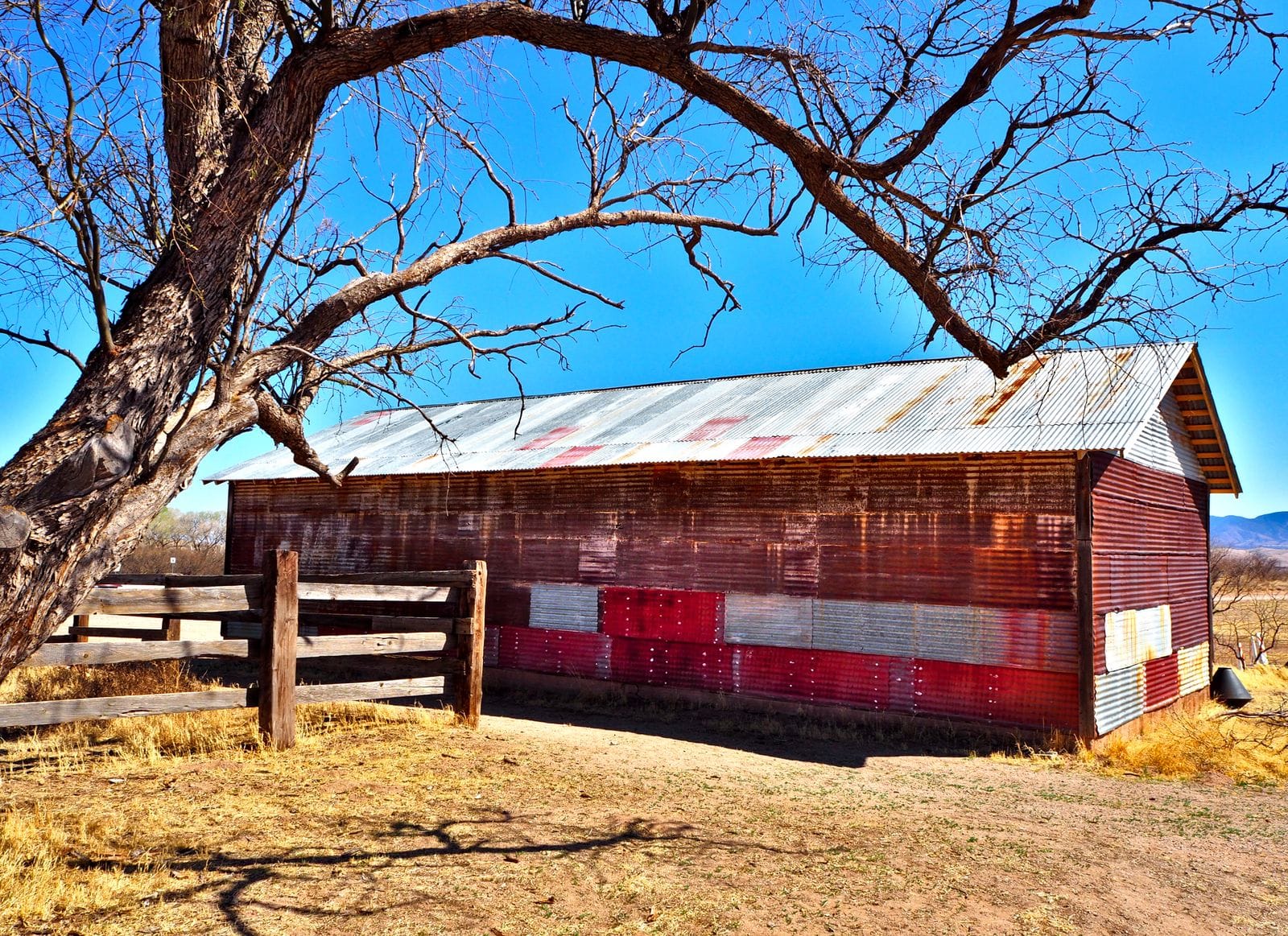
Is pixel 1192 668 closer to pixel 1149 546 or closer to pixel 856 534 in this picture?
pixel 1149 546

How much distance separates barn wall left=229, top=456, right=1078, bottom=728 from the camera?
1211cm

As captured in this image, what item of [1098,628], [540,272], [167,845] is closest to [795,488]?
[1098,628]

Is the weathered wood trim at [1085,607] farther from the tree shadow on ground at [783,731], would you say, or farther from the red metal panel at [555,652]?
the red metal panel at [555,652]

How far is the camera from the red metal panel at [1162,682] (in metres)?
14.1

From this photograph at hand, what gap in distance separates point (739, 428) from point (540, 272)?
340 inches

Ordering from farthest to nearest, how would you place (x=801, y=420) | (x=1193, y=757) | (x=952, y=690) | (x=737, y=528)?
(x=801, y=420)
(x=737, y=528)
(x=952, y=690)
(x=1193, y=757)

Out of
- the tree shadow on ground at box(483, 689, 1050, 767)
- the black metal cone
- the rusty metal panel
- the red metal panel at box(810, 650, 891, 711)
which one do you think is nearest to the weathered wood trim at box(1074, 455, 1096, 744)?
the tree shadow on ground at box(483, 689, 1050, 767)

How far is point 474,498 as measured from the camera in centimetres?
1700

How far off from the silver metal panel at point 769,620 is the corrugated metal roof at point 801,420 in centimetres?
212

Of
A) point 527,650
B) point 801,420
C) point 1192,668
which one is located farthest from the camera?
point 1192,668

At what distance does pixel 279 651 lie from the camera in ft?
28.8

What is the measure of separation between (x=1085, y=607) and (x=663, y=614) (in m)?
6.02

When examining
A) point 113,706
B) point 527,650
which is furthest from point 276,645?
point 527,650

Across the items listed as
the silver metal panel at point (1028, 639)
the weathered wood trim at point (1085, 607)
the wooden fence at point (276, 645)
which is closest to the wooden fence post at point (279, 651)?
the wooden fence at point (276, 645)
